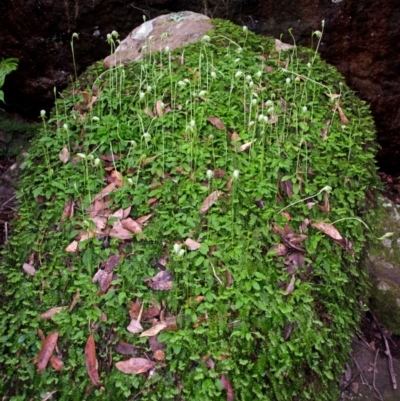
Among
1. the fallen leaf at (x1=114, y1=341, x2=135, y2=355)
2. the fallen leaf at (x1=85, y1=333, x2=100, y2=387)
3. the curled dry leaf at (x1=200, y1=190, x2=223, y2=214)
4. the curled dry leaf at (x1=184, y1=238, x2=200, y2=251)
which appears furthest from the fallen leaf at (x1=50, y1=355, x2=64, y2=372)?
the curled dry leaf at (x1=200, y1=190, x2=223, y2=214)

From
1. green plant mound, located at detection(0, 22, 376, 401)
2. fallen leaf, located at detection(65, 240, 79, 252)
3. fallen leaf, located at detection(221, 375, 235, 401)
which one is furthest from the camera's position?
fallen leaf, located at detection(65, 240, 79, 252)

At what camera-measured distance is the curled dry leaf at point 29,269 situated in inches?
114

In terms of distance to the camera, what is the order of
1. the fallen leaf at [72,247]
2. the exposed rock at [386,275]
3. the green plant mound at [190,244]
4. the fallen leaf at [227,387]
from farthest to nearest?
the exposed rock at [386,275], the fallen leaf at [72,247], the green plant mound at [190,244], the fallen leaf at [227,387]

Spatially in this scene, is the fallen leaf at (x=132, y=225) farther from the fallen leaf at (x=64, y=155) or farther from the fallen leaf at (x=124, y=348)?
the fallen leaf at (x=64, y=155)

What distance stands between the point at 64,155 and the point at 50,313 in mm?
1295

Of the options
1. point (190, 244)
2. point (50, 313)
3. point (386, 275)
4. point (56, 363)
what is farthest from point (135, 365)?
point (386, 275)

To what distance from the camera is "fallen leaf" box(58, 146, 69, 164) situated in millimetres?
3432

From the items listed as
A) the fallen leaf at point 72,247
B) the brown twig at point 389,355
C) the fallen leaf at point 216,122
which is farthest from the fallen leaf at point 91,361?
the brown twig at point 389,355

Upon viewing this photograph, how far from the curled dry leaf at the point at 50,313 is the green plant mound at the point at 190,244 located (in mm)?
22

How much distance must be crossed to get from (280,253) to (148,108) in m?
1.67

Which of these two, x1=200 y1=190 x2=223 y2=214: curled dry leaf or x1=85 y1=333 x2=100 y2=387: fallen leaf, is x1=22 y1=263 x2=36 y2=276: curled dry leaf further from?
x1=200 y1=190 x2=223 y2=214: curled dry leaf

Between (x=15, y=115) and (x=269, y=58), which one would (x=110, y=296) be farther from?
(x=15, y=115)

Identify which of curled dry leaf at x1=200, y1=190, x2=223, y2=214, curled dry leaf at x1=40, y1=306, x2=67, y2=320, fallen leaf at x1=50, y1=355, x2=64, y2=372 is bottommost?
fallen leaf at x1=50, y1=355, x2=64, y2=372

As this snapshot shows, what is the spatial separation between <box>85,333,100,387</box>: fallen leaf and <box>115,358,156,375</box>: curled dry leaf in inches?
5.0
